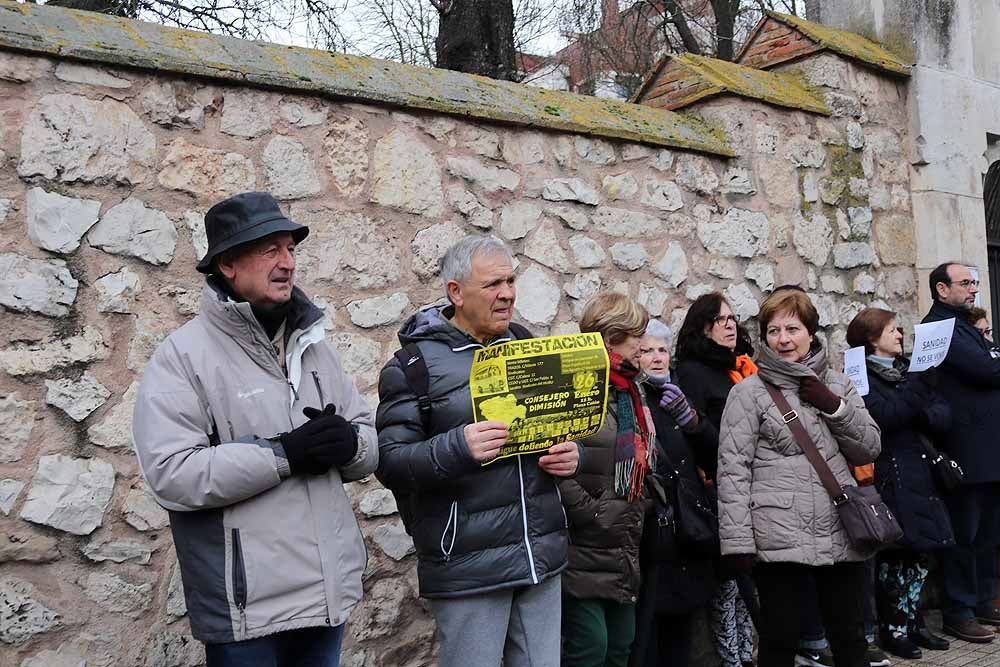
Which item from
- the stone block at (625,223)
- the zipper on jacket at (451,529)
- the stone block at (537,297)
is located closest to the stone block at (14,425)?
the zipper on jacket at (451,529)

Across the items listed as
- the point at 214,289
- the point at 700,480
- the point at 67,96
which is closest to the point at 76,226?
the point at 67,96

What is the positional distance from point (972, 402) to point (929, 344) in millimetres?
570

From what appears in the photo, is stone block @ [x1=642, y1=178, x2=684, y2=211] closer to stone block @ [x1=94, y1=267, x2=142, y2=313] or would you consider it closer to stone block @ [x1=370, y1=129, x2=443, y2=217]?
stone block @ [x1=370, y1=129, x2=443, y2=217]

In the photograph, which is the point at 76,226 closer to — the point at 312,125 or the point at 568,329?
the point at 312,125

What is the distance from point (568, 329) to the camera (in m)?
4.47

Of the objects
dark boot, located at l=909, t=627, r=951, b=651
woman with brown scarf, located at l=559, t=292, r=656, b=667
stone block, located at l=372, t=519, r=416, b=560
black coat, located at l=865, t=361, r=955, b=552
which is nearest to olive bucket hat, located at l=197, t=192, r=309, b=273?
woman with brown scarf, located at l=559, t=292, r=656, b=667

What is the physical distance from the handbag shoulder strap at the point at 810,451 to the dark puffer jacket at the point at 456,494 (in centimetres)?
132

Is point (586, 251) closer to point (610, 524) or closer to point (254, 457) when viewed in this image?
point (610, 524)

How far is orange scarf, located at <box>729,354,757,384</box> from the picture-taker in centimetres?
452

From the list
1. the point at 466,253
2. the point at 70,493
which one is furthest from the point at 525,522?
the point at 70,493

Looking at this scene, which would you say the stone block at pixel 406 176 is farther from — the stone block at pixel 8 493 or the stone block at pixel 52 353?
the stone block at pixel 8 493

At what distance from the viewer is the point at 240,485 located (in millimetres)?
2340

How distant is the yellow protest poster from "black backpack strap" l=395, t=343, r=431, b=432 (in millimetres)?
165

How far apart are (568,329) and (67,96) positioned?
2.18 metres
